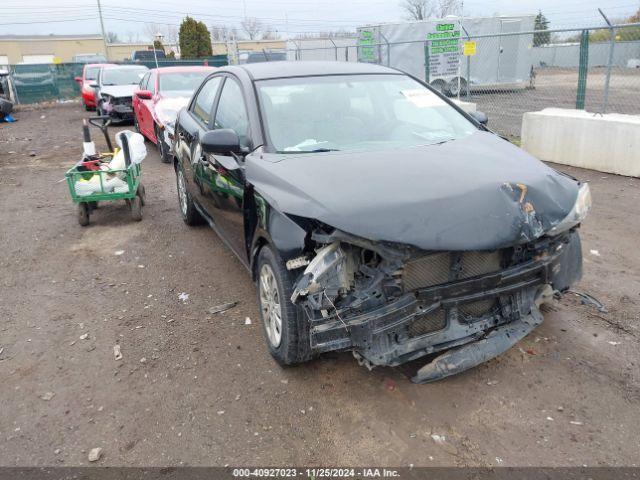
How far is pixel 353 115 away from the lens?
3.98m

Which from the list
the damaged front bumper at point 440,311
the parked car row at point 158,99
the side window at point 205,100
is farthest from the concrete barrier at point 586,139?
the side window at point 205,100

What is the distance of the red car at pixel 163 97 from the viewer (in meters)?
9.51

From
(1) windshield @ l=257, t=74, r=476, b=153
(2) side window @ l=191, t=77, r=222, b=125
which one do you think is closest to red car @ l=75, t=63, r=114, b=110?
(2) side window @ l=191, t=77, r=222, b=125

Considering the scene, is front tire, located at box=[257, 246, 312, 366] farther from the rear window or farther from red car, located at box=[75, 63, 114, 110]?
the rear window

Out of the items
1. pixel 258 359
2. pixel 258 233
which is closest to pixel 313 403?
pixel 258 359

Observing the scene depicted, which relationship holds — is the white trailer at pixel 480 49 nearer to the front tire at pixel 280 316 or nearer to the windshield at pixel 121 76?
the windshield at pixel 121 76

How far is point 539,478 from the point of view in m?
2.49

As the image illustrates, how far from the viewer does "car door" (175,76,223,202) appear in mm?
4867

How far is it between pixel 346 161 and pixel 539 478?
2.02 metres

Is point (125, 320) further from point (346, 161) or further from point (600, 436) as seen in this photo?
point (600, 436)

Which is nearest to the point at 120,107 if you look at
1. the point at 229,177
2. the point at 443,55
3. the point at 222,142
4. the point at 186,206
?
the point at 186,206

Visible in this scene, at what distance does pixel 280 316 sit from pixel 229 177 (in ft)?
4.08

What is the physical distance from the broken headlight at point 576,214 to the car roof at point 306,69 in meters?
2.05

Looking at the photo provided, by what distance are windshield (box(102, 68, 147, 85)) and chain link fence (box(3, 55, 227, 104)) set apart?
9.58m
